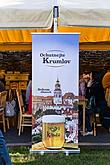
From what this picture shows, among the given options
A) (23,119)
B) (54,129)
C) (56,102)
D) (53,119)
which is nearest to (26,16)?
(56,102)

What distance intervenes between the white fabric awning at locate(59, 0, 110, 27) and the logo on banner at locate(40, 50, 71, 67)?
0.57 metres

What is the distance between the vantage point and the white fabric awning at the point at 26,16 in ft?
27.3

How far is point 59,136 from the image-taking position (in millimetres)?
8188

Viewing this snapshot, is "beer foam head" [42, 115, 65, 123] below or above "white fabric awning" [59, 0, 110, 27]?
below

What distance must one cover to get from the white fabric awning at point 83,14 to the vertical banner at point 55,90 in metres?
0.34

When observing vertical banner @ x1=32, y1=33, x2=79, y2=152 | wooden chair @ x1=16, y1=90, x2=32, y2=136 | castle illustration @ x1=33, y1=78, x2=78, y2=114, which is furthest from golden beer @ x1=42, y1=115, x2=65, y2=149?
wooden chair @ x1=16, y1=90, x2=32, y2=136

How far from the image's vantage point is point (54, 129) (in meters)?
8.18

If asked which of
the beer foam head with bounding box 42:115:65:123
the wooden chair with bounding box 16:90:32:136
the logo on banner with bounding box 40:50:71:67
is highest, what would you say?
the logo on banner with bounding box 40:50:71:67

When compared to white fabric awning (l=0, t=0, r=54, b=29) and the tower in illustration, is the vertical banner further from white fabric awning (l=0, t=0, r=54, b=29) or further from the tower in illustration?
white fabric awning (l=0, t=0, r=54, b=29)

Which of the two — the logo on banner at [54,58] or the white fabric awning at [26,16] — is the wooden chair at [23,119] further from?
the white fabric awning at [26,16]

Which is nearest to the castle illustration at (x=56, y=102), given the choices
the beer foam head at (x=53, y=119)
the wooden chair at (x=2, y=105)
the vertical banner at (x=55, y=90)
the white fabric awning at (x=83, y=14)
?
the vertical banner at (x=55, y=90)

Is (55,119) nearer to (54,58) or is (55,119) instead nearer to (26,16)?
(54,58)

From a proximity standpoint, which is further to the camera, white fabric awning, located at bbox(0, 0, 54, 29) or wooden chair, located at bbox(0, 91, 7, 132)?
wooden chair, located at bbox(0, 91, 7, 132)

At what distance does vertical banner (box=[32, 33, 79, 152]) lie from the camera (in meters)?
8.10
